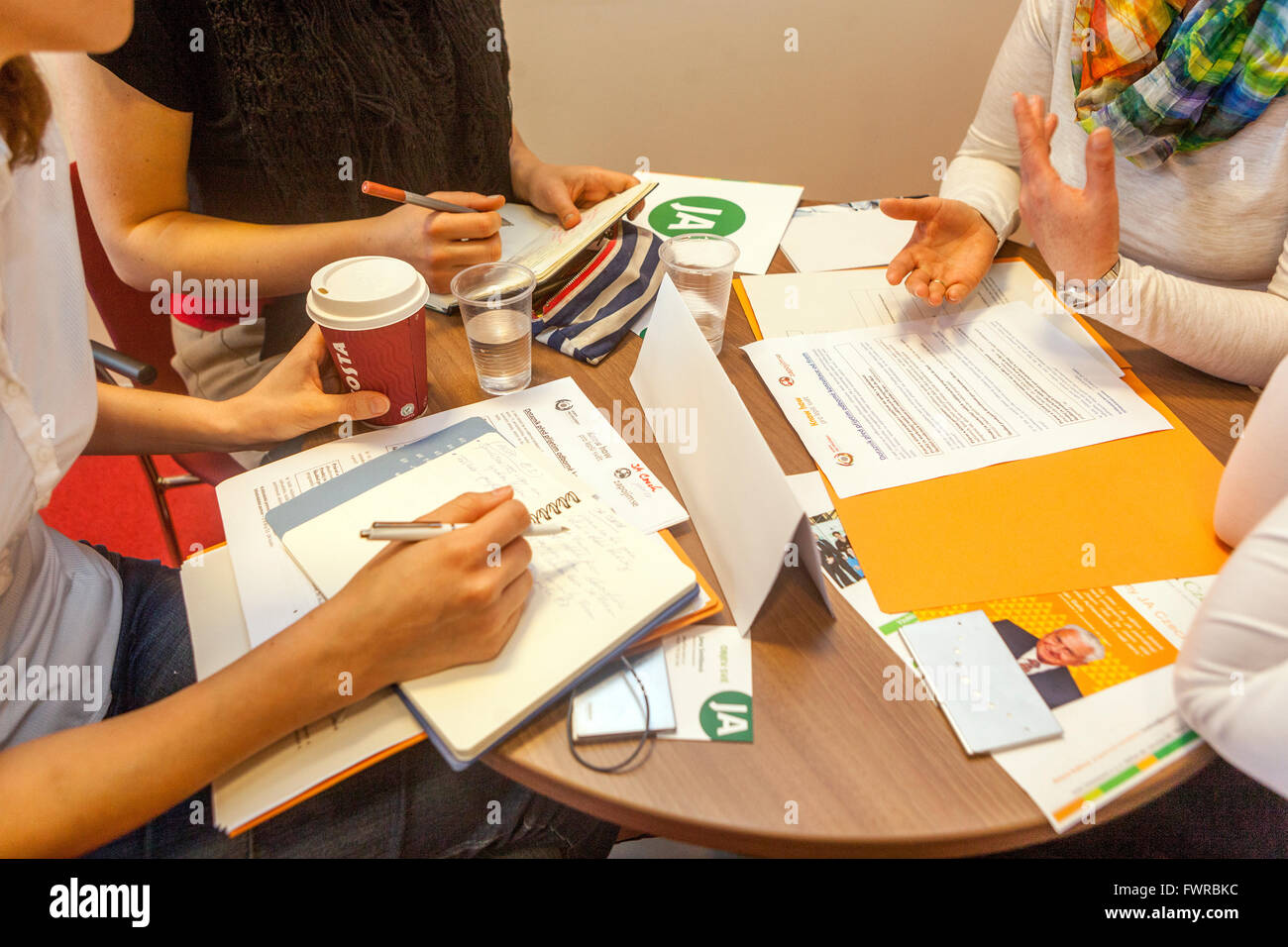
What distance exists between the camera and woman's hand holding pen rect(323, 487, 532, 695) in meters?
0.59

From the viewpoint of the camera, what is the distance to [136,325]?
48.6 inches

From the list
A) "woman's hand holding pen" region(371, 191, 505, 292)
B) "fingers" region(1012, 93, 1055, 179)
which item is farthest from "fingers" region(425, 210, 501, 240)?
"fingers" region(1012, 93, 1055, 179)

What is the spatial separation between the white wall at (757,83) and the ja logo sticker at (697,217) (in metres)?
1.17

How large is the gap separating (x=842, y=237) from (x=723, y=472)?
0.64 m

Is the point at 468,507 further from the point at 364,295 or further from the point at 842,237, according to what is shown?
the point at 842,237

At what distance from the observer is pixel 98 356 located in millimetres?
1027

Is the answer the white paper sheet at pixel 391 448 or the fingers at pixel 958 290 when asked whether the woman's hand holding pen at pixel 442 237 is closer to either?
the white paper sheet at pixel 391 448

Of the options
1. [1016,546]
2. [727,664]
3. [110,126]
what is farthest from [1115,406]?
[110,126]

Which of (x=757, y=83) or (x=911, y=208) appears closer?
(x=911, y=208)

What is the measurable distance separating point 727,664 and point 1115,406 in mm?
573

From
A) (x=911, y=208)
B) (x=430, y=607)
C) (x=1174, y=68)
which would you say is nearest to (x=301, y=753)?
(x=430, y=607)

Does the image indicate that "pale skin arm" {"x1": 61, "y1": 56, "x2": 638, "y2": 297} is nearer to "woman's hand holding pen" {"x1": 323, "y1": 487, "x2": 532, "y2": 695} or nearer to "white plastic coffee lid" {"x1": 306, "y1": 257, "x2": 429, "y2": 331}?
"white plastic coffee lid" {"x1": 306, "y1": 257, "x2": 429, "y2": 331}

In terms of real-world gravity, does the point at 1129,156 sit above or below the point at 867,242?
above

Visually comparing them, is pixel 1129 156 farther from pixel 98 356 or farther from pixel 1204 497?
pixel 98 356
